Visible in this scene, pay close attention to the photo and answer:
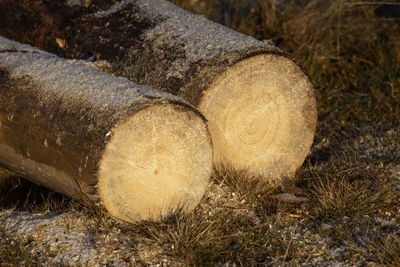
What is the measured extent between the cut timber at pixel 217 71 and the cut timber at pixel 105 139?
313 millimetres

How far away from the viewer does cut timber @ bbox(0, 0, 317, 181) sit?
2859 millimetres

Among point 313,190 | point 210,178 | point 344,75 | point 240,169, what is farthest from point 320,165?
point 344,75

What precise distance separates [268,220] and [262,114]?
2.04 feet

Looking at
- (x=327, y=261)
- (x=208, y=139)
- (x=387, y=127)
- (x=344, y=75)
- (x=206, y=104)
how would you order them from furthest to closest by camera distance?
(x=344, y=75), (x=387, y=127), (x=206, y=104), (x=208, y=139), (x=327, y=261)

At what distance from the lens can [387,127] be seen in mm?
3775

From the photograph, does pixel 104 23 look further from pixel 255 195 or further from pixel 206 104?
pixel 255 195

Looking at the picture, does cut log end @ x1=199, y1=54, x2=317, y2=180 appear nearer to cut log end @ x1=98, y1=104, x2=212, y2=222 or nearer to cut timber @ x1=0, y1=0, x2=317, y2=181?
cut timber @ x1=0, y1=0, x2=317, y2=181

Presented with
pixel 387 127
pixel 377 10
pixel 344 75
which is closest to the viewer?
pixel 387 127

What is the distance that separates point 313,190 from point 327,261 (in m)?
0.64

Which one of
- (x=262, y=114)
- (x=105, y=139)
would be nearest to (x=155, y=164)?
(x=105, y=139)

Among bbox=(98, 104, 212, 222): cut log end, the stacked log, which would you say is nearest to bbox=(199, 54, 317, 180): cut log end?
the stacked log

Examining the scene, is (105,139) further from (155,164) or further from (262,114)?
(262,114)

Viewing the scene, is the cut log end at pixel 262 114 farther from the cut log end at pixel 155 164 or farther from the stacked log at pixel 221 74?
the cut log end at pixel 155 164

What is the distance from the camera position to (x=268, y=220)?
105 inches
